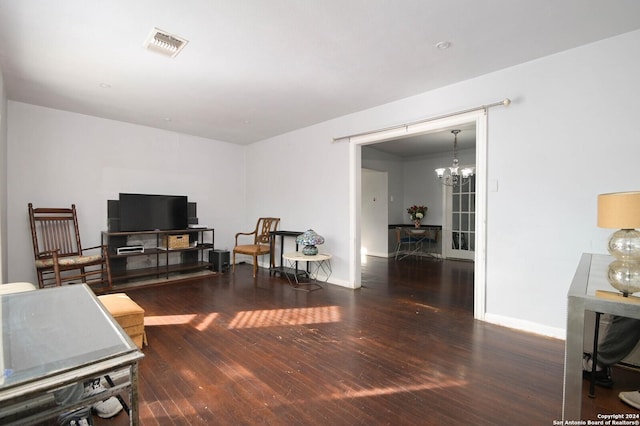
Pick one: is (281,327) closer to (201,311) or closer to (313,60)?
(201,311)

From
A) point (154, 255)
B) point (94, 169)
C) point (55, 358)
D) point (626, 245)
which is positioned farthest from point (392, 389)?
point (94, 169)

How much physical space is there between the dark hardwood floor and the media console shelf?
100 centimetres

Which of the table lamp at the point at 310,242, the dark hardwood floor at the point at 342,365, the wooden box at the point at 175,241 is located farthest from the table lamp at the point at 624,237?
the wooden box at the point at 175,241

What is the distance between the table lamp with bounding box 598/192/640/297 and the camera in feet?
3.98

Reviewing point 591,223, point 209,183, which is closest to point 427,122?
point 591,223

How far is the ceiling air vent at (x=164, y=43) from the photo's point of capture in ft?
7.62

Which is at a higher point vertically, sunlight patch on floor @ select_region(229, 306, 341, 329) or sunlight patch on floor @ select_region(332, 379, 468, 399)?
sunlight patch on floor @ select_region(332, 379, 468, 399)

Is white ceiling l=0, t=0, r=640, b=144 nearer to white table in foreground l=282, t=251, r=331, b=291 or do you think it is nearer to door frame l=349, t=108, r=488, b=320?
door frame l=349, t=108, r=488, b=320

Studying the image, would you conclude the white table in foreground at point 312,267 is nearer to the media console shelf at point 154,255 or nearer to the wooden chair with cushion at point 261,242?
the wooden chair with cushion at point 261,242

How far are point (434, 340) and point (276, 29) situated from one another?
9.40 feet

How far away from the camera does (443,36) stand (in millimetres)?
2342

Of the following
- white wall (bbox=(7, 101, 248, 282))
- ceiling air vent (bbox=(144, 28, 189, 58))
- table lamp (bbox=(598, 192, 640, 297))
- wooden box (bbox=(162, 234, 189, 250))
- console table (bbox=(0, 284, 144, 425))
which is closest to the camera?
console table (bbox=(0, 284, 144, 425))

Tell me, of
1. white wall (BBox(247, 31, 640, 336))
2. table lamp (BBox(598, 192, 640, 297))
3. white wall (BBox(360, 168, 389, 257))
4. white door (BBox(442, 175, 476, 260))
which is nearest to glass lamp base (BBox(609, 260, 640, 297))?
table lamp (BBox(598, 192, 640, 297))

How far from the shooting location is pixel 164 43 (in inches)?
96.0
